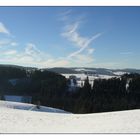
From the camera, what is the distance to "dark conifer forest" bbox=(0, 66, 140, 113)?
10.5 meters

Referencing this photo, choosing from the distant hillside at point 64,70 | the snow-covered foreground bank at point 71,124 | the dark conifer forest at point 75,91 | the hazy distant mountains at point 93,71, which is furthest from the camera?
the dark conifer forest at point 75,91

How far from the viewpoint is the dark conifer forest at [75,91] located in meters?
10.5

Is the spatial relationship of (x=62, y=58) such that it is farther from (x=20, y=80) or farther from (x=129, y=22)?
(x=20, y=80)

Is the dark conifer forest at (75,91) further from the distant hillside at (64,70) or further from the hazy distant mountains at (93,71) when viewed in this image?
the distant hillside at (64,70)

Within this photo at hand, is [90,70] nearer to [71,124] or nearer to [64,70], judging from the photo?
[64,70]

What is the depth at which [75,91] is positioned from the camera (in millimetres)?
12391

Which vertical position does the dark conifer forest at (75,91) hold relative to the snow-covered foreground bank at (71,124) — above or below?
above

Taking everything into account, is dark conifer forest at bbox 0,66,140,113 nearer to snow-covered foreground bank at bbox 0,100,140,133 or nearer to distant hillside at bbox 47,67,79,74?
distant hillside at bbox 47,67,79,74

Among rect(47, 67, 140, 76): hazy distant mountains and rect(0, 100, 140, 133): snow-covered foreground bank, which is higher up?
rect(47, 67, 140, 76): hazy distant mountains

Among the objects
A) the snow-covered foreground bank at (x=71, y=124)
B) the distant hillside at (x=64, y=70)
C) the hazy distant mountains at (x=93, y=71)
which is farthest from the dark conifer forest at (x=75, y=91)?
the snow-covered foreground bank at (x=71, y=124)

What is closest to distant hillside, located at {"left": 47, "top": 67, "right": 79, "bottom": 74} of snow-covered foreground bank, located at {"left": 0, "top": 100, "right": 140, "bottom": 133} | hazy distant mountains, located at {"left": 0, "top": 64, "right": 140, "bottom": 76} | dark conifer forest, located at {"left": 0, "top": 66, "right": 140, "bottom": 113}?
hazy distant mountains, located at {"left": 0, "top": 64, "right": 140, "bottom": 76}

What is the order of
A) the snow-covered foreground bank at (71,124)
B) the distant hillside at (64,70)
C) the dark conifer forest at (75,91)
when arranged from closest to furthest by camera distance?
1. the snow-covered foreground bank at (71,124)
2. the distant hillside at (64,70)
3. the dark conifer forest at (75,91)

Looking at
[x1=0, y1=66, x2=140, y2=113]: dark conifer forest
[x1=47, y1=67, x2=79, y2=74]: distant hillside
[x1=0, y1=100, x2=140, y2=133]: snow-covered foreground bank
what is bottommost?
[x1=0, y1=100, x2=140, y2=133]: snow-covered foreground bank

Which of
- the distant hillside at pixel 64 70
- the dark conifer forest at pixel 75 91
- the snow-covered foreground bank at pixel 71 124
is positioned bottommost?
the snow-covered foreground bank at pixel 71 124
